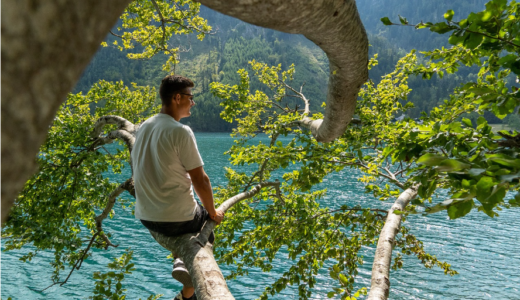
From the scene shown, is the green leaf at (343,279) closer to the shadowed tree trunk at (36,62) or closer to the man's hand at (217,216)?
the man's hand at (217,216)

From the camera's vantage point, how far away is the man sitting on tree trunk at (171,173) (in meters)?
3.11

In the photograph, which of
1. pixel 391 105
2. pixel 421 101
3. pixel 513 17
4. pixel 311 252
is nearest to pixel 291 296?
pixel 311 252

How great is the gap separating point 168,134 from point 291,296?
16.2 m

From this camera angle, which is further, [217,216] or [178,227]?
[217,216]

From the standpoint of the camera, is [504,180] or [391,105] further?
[391,105]

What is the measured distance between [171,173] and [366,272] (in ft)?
67.2

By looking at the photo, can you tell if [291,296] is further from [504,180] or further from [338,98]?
[504,180]

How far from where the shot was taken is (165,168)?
3.15 metres

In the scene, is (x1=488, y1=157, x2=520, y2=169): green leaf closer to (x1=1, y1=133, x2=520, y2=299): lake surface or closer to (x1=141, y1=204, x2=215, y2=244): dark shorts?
(x1=141, y1=204, x2=215, y2=244): dark shorts

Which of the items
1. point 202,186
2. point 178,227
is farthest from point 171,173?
point 178,227

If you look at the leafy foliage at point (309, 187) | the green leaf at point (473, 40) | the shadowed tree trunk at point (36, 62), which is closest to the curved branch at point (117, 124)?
the leafy foliage at point (309, 187)

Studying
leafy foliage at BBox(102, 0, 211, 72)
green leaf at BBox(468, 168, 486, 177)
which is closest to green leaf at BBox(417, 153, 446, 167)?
green leaf at BBox(468, 168, 486, 177)

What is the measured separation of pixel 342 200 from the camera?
3431 cm

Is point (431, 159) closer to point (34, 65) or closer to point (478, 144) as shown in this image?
point (478, 144)
